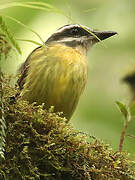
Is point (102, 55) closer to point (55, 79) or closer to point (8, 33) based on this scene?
point (55, 79)

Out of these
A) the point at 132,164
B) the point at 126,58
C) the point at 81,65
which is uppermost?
the point at 126,58

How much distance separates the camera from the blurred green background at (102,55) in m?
4.56

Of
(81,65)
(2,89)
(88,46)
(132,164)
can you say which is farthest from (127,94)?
(2,89)

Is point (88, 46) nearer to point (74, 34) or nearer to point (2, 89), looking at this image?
point (74, 34)

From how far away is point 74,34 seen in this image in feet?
13.9

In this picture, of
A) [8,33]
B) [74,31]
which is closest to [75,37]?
[74,31]

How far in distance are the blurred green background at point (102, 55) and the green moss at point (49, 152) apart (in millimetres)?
1962

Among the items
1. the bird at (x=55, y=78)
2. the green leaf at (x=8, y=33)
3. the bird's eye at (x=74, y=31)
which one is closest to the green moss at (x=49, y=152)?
the green leaf at (x=8, y=33)

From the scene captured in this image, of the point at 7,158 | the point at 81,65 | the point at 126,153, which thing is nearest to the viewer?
the point at 7,158

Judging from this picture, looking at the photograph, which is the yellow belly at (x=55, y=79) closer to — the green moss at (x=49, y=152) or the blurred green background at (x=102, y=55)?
the blurred green background at (x=102, y=55)

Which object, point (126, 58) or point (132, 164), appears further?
point (126, 58)

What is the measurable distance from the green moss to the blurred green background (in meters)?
1.96

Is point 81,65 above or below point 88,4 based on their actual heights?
below

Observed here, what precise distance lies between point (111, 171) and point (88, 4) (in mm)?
3748
